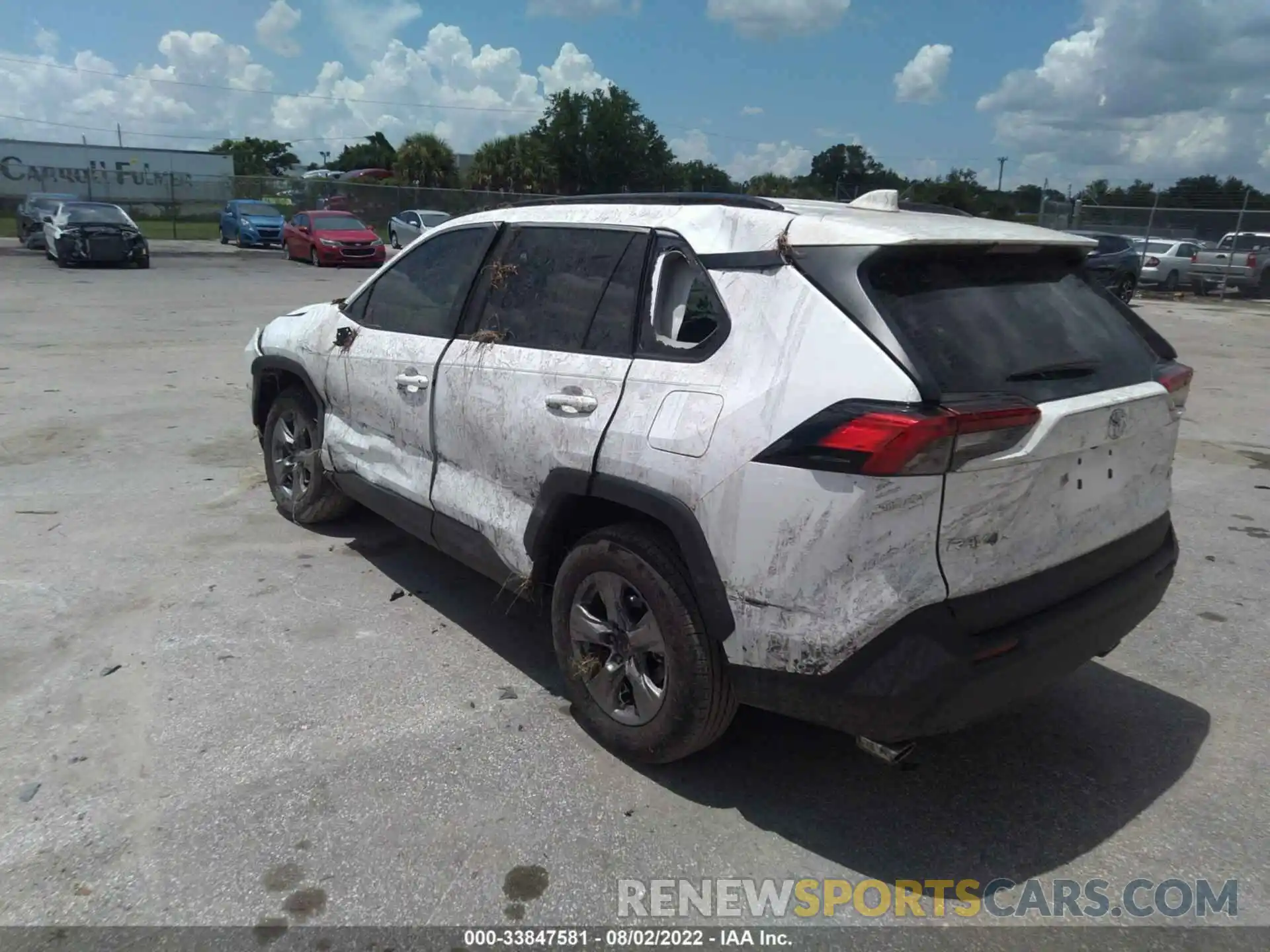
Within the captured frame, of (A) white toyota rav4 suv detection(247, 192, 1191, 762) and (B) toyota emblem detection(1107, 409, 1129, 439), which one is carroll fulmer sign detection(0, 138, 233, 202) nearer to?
(A) white toyota rav4 suv detection(247, 192, 1191, 762)

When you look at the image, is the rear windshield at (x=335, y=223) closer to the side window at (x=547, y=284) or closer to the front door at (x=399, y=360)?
the front door at (x=399, y=360)

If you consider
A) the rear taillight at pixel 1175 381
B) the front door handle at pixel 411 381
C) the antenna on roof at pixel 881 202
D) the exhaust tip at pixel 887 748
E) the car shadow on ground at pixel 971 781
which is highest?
the antenna on roof at pixel 881 202

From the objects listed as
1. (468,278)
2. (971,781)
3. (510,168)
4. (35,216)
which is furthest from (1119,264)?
(510,168)

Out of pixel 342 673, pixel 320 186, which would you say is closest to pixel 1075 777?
pixel 342 673

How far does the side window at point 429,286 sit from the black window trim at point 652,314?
42.4 inches

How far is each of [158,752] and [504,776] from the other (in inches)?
47.5

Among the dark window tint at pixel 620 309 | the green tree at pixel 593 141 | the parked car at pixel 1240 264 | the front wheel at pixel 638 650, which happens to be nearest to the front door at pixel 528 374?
the dark window tint at pixel 620 309

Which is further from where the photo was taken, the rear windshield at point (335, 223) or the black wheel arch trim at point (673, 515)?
the rear windshield at point (335, 223)

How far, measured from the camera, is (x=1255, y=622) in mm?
4555

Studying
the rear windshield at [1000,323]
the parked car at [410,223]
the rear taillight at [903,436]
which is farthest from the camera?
the parked car at [410,223]

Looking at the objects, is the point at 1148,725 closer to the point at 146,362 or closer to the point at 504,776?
the point at 504,776

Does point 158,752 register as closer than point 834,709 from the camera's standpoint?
No

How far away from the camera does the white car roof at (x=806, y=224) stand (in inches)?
111

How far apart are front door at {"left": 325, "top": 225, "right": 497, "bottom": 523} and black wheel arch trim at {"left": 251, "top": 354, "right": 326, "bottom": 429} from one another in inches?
8.7
